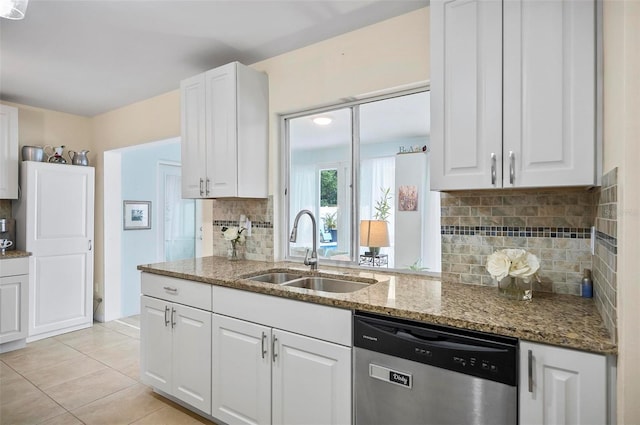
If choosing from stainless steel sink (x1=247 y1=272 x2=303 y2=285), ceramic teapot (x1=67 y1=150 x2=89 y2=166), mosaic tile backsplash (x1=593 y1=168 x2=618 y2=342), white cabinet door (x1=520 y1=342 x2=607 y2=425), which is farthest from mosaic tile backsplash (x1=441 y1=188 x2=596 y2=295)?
ceramic teapot (x1=67 y1=150 x2=89 y2=166)

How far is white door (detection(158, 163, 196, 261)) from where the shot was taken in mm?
5094

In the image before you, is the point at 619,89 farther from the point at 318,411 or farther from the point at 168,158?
the point at 168,158

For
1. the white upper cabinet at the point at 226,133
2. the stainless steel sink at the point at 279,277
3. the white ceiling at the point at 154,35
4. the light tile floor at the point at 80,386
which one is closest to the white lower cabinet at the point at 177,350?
the light tile floor at the point at 80,386

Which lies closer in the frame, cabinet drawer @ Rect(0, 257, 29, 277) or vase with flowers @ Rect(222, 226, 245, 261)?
vase with flowers @ Rect(222, 226, 245, 261)

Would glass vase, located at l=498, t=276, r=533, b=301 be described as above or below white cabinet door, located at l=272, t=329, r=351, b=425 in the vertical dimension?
above

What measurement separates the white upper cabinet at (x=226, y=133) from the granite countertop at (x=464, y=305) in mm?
723

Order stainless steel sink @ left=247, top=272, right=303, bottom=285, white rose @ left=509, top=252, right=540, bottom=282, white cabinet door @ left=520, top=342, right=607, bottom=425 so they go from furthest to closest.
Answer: stainless steel sink @ left=247, top=272, right=303, bottom=285 < white rose @ left=509, top=252, right=540, bottom=282 < white cabinet door @ left=520, top=342, right=607, bottom=425

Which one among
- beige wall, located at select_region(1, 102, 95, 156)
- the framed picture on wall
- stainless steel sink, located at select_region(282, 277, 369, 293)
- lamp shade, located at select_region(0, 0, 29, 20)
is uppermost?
beige wall, located at select_region(1, 102, 95, 156)

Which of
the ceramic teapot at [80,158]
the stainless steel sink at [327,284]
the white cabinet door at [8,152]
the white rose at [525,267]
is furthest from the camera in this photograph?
the ceramic teapot at [80,158]

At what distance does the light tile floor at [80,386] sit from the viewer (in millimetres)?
2389

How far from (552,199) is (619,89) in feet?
2.41

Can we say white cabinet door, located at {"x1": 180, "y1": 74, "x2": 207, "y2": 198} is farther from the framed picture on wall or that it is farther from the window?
the framed picture on wall

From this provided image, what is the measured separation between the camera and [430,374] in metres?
1.41

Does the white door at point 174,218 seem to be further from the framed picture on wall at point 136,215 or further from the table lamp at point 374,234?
the table lamp at point 374,234
